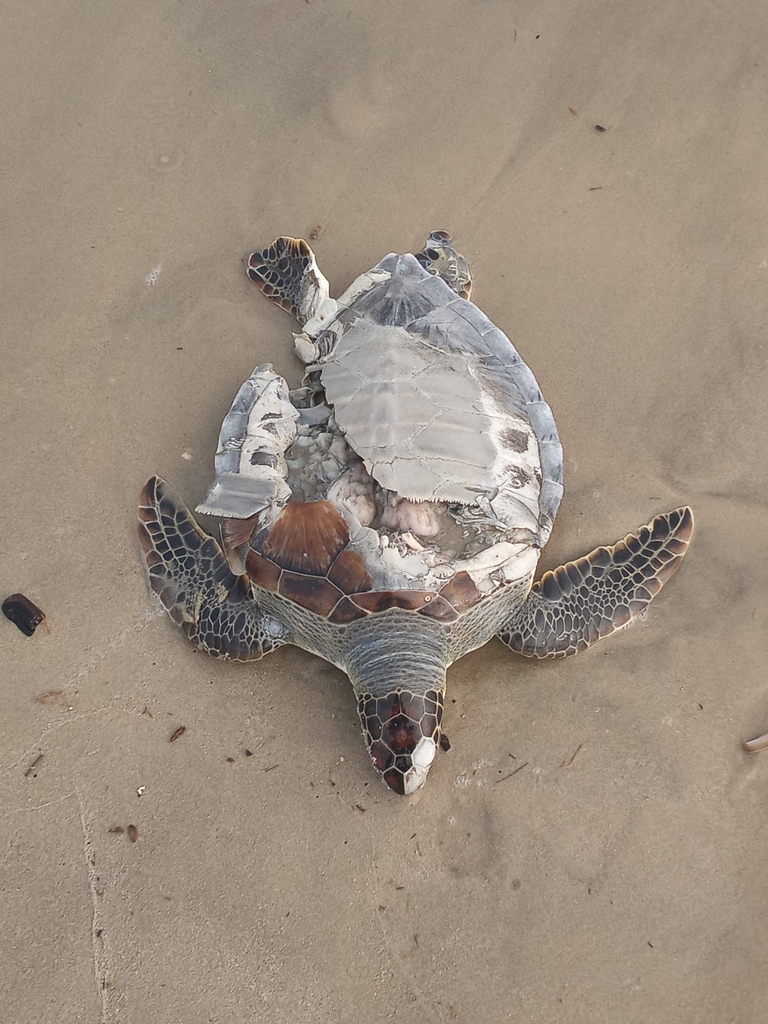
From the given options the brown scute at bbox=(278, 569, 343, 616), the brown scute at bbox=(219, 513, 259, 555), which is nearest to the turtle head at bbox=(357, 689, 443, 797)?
the brown scute at bbox=(278, 569, 343, 616)

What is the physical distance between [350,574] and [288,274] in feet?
6.38

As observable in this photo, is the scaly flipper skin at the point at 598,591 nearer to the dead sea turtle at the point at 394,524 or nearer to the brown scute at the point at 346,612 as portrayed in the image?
the dead sea turtle at the point at 394,524

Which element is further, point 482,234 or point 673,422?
point 482,234

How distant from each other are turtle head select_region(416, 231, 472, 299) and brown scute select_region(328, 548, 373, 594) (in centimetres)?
174

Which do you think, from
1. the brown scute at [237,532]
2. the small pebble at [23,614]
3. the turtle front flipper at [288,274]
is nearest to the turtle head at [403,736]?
the brown scute at [237,532]

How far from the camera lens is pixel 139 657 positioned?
3.12 m

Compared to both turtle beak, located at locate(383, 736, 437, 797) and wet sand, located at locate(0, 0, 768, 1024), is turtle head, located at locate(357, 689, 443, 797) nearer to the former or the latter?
turtle beak, located at locate(383, 736, 437, 797)

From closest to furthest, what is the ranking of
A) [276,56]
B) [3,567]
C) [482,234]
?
1. [3,567]
2. [482,234]
3. [276,56]

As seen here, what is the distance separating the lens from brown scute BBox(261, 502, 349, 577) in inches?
111

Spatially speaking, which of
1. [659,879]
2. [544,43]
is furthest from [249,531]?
[544,43]

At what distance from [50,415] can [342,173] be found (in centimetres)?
225

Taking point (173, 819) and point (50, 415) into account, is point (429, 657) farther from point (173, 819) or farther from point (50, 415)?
point (50, 415)

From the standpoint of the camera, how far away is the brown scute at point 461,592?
9.03 ft

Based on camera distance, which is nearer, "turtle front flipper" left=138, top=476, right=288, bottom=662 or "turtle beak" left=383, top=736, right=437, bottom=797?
"turtle beak" left=383, top=736, right=437, bottom=797
